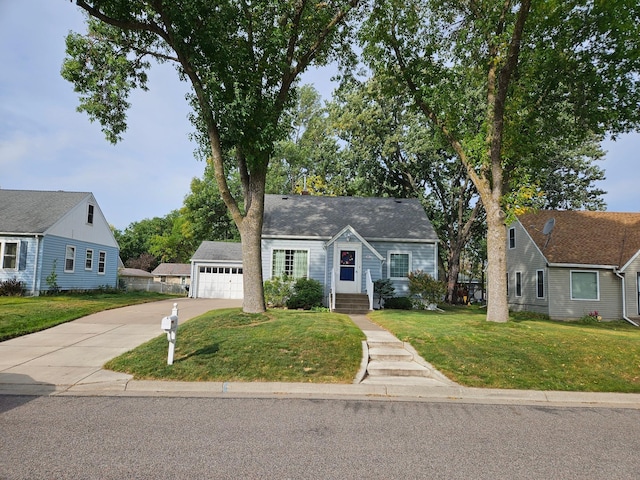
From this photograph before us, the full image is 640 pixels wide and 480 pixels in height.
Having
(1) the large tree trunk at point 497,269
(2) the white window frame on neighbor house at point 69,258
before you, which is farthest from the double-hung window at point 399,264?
(2) the white window frame on neighbor house at point 69,258

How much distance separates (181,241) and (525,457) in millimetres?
56057

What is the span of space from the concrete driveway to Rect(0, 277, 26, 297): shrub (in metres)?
9.82

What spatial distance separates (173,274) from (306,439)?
45928 mm

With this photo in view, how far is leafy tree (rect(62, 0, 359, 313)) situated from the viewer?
1098cm

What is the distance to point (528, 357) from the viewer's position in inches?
326

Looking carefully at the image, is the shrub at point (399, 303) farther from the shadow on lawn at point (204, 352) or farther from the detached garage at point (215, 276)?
the detached garage at point (215, 276)

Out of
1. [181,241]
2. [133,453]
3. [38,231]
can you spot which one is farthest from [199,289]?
[181,241]

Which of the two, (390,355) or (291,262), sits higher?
(291,262)

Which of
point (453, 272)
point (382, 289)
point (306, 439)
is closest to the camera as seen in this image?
point (306, 439)

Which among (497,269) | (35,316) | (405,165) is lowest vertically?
(35,316)

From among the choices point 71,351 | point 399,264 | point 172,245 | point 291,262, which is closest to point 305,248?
point 291,262

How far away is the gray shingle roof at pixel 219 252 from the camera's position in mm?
26672

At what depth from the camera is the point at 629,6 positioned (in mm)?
11555

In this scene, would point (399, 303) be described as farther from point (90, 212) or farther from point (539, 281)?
point (90, 212)
